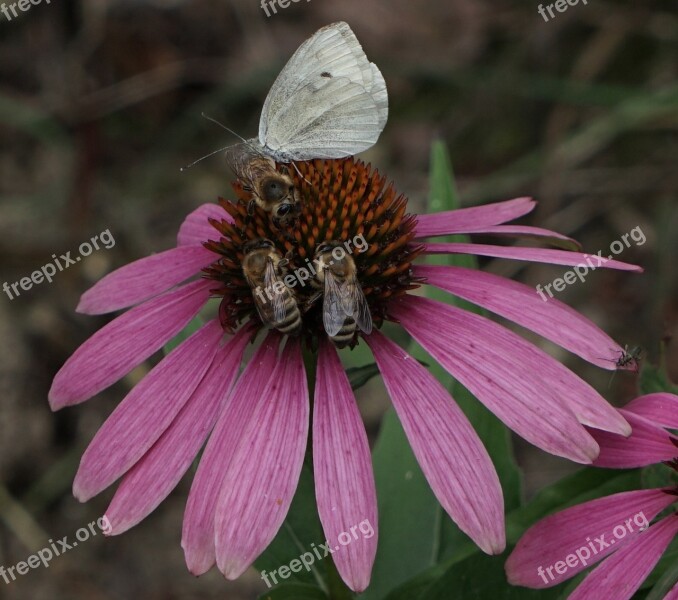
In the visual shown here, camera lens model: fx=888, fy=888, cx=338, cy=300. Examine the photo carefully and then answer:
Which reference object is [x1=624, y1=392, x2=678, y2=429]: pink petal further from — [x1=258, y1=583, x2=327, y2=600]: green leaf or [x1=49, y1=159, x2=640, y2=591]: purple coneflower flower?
[x1=258, y1=583, x2=327, y2=600]: green leaf

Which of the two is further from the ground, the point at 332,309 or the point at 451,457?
the point at 332,309

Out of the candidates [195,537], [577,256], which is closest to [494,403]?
[577,256]

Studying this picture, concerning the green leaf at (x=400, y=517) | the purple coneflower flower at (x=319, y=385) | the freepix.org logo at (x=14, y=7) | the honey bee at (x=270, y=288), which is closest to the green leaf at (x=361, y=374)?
the purple coneflower flower at (x=319, y=385)

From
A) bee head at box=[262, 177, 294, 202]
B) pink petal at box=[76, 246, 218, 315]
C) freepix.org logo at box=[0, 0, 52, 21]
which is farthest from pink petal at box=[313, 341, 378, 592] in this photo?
freepix.org logo at box=[0, 0, 52, 21]

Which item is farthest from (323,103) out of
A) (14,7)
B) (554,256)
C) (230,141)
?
(14,7)

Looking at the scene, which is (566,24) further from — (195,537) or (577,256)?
(195,537)

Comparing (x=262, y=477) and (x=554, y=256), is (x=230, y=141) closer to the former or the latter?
(x=554, y=256)

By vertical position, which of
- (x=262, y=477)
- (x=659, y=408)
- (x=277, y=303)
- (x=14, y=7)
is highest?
(x=14, y=7)

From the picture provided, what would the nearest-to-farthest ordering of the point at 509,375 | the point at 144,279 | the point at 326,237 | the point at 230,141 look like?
the point at 509,375, the point at 326,237, the point at 144,279, the point at 230,141
